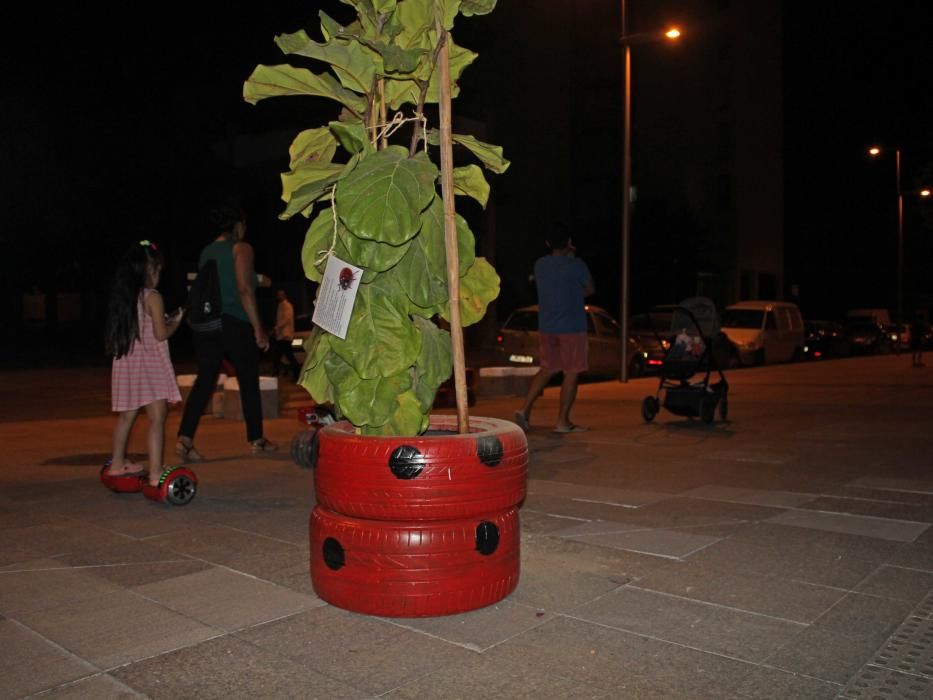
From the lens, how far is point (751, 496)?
6.62m

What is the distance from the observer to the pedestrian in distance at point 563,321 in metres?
9.86

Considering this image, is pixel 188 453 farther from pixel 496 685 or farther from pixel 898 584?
pixel 898 584

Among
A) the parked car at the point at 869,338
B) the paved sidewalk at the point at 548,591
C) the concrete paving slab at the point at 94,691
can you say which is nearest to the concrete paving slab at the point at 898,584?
the paved sidewalk at the point at 548,591

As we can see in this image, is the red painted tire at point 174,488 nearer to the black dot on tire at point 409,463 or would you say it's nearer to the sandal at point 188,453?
the sandal at point 188,453

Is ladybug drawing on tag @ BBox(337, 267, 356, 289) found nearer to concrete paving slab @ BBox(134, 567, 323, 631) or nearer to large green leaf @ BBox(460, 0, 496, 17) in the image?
large green leaf @ BBox(460, 0, 496, 17)

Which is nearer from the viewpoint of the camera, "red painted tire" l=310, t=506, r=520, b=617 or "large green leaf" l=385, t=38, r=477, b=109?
"red painted tire" l=310, t=506, r=520, b=617

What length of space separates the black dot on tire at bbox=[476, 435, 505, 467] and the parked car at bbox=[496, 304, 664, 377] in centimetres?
1490

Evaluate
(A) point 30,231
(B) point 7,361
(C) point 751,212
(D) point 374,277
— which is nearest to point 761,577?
(D) point 374,277

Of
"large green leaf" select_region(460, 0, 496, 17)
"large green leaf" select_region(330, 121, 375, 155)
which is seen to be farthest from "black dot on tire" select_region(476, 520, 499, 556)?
"large green leaf" select_region(460, 0, 496, 17)

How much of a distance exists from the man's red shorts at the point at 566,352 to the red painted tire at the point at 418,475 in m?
5.75

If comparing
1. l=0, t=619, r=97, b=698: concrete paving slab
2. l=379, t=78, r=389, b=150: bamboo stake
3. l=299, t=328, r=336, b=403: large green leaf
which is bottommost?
l=0, t=619, r=97, b=698: concrete paving slab

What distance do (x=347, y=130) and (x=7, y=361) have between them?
25254 millimetres

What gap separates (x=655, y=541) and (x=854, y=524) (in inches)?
52.9

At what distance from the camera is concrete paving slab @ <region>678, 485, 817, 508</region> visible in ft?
21.0
